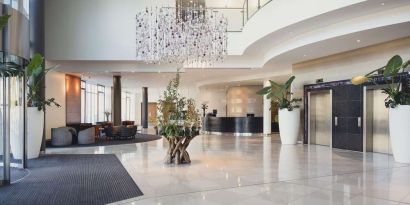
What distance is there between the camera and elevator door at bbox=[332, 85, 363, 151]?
37.7 ft

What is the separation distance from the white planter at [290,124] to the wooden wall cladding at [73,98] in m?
10.1

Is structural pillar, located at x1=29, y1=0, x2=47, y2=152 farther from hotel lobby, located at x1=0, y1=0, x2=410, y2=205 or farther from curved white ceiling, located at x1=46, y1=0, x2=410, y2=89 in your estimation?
curved white ceiling, located at x1=46, y1=0, x2=410, y2=89

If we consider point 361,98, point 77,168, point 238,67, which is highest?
point 238,67

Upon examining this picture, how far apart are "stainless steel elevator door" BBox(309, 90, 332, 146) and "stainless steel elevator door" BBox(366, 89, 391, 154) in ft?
6.01

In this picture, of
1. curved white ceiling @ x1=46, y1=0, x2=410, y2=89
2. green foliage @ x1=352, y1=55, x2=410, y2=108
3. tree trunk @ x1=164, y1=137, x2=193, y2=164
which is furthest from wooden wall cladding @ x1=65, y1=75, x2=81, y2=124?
green foliage @ x1=352, y1=55, x2=410, y2=108

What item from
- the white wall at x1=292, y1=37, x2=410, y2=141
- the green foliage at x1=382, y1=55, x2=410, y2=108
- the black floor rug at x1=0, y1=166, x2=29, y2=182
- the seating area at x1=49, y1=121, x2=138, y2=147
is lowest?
the black floor rug at x1=0, y1=166, x2=29, y2=182

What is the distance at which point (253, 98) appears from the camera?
944 inches

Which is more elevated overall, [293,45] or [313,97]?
[293,45]

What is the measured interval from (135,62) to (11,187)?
31.2 ft

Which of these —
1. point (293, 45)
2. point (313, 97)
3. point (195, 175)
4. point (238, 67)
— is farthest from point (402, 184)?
point (238, 67)

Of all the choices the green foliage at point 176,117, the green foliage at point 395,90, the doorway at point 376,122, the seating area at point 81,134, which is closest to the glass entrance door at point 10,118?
the green foliage at point 176,117

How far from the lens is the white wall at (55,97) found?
14820 millimetres

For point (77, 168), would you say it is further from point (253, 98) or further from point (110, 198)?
point (253, 98)

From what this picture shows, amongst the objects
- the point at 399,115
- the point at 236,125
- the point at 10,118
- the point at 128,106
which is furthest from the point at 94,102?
the point at 399,115
